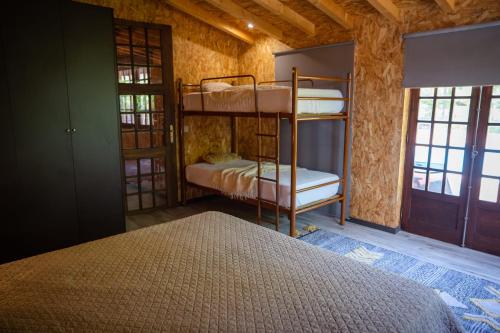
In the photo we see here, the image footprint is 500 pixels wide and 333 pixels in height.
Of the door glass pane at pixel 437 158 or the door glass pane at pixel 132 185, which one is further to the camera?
the door glass pane at pixel 132 185

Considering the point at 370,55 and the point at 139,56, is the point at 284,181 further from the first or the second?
the point at 139,56

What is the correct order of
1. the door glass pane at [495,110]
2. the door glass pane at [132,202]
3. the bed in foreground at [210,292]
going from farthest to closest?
the door glass pane at [132,202]
the door glass pane at [495,110]
the bed in foreground at [210,292]

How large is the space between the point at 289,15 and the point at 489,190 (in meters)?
2.90

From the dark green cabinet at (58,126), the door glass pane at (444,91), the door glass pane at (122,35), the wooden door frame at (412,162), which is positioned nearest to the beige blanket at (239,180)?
the dark green cabinet at (58,126)

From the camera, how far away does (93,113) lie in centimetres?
336

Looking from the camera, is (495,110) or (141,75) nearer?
(495,110)

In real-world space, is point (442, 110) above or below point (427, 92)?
below

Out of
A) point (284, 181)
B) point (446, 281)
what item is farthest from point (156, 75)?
point (446, 281)

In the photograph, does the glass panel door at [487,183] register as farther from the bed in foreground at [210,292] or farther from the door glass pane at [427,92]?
the bed in foreground at [210,292]

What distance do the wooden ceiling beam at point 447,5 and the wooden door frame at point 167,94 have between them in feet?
10.8

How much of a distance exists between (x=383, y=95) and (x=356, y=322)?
3259 millimetres

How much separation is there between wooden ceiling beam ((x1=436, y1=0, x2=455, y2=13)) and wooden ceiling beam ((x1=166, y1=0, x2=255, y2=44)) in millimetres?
2844

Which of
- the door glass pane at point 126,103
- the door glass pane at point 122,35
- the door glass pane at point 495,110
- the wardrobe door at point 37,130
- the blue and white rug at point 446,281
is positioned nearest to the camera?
the blue and white rug at point 446,281

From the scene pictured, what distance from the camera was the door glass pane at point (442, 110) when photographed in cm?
368
